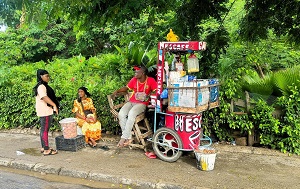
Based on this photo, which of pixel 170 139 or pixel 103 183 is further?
pixel 170 139

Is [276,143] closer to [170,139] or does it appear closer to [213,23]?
[170,139]

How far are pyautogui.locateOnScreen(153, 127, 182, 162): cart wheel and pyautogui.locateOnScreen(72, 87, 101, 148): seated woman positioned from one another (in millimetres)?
1534

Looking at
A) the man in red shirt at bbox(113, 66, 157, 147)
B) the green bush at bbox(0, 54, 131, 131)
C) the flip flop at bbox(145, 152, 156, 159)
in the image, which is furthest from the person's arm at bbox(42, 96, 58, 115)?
the flip flop at bbox(145, 152, 156, 159)

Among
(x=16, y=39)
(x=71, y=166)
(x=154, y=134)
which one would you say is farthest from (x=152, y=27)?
(x=16, y=39)

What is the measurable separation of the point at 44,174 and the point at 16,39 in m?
9.19

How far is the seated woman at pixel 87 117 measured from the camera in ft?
22.6

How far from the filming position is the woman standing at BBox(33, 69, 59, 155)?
6.22 metres

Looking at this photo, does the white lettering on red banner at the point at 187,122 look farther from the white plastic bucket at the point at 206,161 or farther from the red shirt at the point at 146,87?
the red shirt at the point at 146,87

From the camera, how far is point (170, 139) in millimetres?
5965

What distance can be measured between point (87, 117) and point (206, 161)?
2770 millimetres

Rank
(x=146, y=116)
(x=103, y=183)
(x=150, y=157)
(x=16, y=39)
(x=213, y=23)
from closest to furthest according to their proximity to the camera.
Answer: (x=103, y=183) → (x=150, y=157) → (x=146, y=116) → (x=213, y=23) → (x=16, y=39)

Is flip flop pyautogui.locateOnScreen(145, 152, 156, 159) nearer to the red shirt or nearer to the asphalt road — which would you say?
the red shirt

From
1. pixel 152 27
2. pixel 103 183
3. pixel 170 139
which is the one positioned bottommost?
pixel 103 183

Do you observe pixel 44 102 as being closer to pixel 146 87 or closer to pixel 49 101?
pixel 49 101
